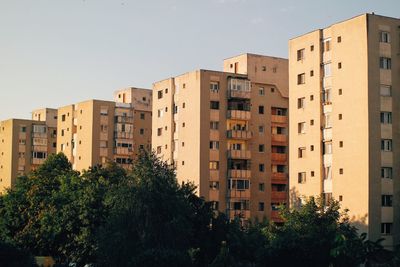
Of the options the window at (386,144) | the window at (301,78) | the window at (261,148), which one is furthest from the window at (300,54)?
the window at (261,148)

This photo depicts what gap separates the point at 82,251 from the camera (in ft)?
204

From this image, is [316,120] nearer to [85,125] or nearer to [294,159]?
[294,159]

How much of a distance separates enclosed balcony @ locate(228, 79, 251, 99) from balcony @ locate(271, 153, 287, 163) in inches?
311

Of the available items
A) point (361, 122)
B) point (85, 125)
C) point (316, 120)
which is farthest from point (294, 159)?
point (85, 125)

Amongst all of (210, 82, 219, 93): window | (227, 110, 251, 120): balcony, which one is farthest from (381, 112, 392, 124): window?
(210, 82, 219, 93): window

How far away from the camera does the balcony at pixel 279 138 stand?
8907 centimetres

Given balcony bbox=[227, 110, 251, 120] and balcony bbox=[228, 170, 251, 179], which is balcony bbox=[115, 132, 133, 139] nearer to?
balcony bbox=[227, 110, 251, 120]

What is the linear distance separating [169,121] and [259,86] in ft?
38.7

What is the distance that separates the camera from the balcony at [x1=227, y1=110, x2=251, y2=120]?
282 ft

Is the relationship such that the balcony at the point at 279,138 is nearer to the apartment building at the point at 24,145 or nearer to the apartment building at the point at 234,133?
the apartment building at the point at 234,133

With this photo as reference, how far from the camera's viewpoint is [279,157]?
89.2 metres

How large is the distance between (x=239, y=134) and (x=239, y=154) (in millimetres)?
2336

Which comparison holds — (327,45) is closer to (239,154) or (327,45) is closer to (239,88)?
(239,88)

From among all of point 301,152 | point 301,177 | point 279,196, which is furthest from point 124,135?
point 301,177
